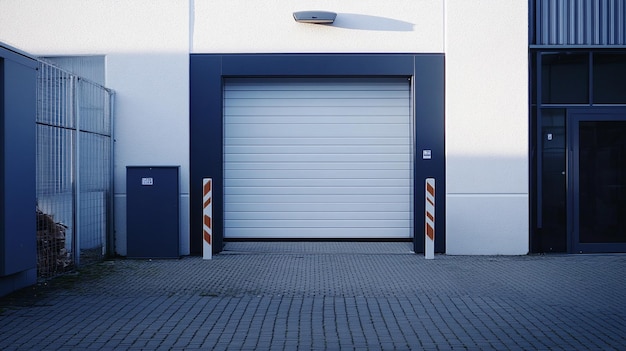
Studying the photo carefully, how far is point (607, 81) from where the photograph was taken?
12.4 m

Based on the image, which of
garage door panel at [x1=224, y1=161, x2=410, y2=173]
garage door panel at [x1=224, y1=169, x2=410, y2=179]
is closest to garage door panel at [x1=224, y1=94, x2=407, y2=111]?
garage door panel at [x1=224, y1=161, x2=410, y2=173]

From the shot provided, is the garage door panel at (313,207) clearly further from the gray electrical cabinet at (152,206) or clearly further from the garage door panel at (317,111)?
the garage door panel at (317,111)

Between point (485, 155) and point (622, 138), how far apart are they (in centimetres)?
252

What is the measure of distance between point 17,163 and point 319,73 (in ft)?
18.5

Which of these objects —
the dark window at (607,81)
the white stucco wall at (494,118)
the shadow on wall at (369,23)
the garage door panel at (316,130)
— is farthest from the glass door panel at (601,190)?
the shadow on wall at (369,23)

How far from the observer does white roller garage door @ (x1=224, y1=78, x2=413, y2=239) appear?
1290cm

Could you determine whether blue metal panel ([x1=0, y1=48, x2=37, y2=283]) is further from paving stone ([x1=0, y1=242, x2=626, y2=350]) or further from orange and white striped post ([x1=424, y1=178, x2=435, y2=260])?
orange and white striped post ([x1=424, y1=178, x2=435, y2=260])

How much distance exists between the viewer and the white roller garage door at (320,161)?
12.9 meters

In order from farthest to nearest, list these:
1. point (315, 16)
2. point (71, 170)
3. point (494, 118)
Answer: point (494, 118)
point (315, 16)
point (71, 170)

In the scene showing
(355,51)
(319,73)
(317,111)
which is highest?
(355,51)

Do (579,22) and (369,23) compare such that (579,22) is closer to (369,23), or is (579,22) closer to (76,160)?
(369,23)

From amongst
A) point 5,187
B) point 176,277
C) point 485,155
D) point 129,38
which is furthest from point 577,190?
point 5,187

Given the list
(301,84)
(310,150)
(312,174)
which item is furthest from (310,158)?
(301,84)

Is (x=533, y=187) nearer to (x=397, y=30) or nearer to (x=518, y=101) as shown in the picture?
(x=518, y=101)
